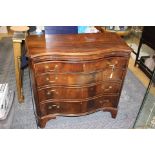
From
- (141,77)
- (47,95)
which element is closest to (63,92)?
(47,95)

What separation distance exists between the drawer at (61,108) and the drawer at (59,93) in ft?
0.23

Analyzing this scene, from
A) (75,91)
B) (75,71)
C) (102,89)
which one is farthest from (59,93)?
(102,89)

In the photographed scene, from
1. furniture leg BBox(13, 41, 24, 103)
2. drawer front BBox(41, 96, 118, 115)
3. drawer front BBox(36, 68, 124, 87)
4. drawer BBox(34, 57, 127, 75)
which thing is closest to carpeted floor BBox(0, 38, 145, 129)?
furniture leg BBox(13, 41, 24, 103)

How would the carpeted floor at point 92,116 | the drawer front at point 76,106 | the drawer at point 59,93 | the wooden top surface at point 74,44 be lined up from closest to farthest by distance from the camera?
the wooden top surface at point 74,44
the drawer at point 59,93
the drawer front at point 76,106
the carpeted floor at point 92,116

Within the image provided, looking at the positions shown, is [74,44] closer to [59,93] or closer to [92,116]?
[59,93]

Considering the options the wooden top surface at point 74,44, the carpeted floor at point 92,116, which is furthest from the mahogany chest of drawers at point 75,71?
the carpeted floor at point 92,116

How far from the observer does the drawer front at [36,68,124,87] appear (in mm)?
1413

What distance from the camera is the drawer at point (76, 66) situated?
1.34 m

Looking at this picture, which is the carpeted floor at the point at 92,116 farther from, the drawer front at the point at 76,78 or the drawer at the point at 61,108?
the drawer front at the point at 76,78

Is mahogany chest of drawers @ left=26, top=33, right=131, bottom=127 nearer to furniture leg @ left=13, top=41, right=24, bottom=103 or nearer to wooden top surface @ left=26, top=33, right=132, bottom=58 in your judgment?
wooden top surface @ left=26, top=33, right=132, bottom=58

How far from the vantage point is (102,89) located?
1597 mm
